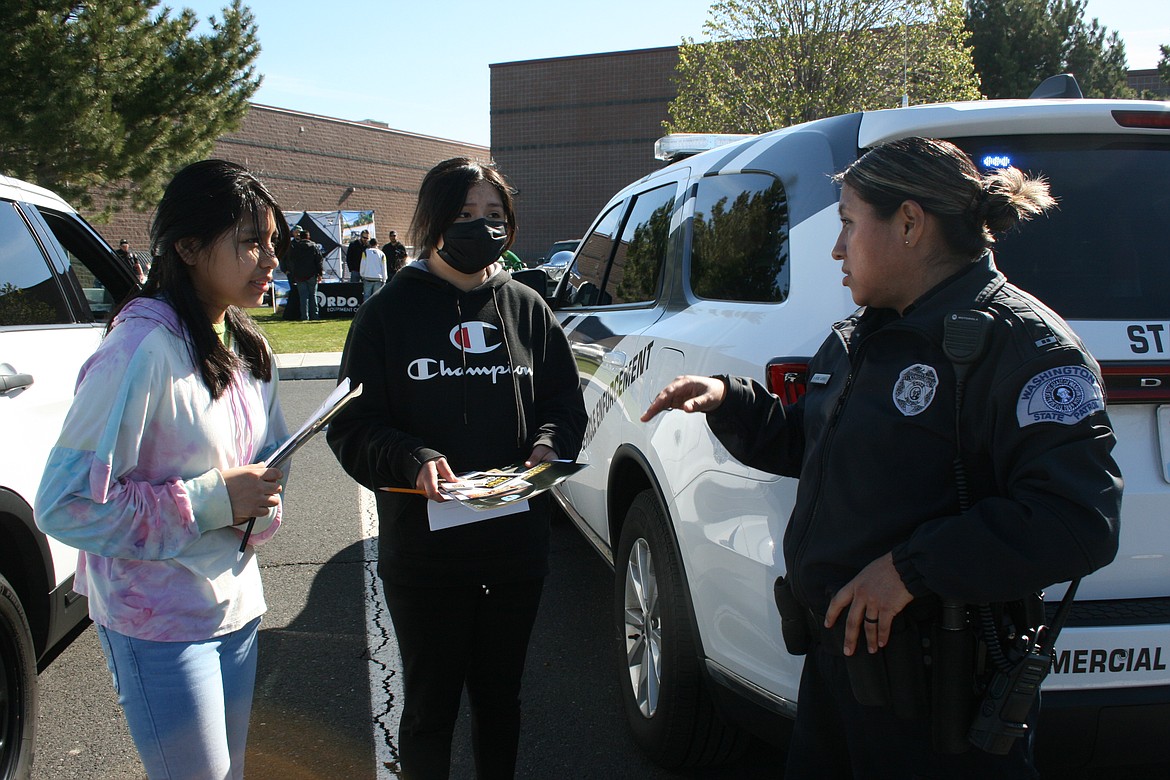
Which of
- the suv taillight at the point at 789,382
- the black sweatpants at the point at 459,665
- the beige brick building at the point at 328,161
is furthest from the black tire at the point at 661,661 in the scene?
the beige brick building at the point at 328,161

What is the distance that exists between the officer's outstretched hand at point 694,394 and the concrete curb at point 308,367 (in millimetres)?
10145

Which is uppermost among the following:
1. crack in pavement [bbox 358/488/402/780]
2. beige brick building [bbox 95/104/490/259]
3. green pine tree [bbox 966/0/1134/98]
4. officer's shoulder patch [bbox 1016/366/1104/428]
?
green pine tree [bbox 966/0/1134/98]

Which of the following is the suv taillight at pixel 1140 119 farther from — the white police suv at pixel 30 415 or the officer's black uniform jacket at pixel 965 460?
the white police suv at pixel 30 415

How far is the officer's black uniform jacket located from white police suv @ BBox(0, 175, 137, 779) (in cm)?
227

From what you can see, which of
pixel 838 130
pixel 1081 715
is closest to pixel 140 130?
pixel 838 130

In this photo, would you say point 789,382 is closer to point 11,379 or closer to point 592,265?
point 11,379

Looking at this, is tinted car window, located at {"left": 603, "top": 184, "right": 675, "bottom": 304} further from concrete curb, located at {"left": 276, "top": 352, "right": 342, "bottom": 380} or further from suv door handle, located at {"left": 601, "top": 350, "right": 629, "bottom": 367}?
concrete curb, located at {"left": 276, "top": 352, "right": 342, "bottom": 380}

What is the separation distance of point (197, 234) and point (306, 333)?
1552cm

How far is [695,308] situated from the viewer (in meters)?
2.96

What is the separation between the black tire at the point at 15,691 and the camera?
257cm

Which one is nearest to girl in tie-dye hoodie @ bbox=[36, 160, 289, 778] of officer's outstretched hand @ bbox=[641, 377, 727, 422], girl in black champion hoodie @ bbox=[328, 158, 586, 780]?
girl in black champion hoodie @ bbox=[328, 158, 586, 780]

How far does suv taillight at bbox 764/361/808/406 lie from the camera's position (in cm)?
218

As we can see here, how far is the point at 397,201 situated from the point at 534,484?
1454 inches

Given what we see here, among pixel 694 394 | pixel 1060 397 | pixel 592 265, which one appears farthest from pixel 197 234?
pixel 592 265
